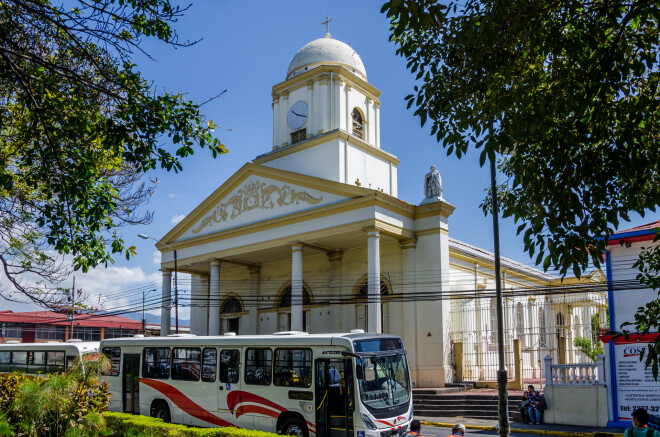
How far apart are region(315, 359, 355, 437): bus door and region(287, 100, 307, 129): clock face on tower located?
19.5m

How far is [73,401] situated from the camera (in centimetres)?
966

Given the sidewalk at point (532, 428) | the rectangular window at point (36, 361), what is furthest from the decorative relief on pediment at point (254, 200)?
the sidewalk at point (532, 428)

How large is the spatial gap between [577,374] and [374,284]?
8328 mm

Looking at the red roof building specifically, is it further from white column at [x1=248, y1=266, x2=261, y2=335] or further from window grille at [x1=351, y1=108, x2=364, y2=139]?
window grille at [x1=351, y1=108, x2=364, y2=139]

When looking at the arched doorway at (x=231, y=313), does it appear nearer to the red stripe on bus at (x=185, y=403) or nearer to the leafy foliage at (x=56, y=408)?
the red stripe on bus at (x=185, y=403)

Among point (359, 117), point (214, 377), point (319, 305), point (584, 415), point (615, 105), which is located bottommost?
point (584, 415)

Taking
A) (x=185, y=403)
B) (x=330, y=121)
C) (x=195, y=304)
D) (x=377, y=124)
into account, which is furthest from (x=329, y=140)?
(x=185, y=403)

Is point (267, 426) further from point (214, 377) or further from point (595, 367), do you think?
point (595, 367)

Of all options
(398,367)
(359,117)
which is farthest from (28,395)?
(359,117)

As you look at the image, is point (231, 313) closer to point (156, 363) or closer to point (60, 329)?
point (156, 363)

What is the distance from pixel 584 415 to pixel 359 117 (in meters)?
19.7

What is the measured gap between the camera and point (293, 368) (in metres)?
14.2

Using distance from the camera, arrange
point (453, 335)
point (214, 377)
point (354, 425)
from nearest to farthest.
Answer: point (354, 425), point (214, 377), point (453, 335)

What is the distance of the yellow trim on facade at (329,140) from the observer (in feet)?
95.6
